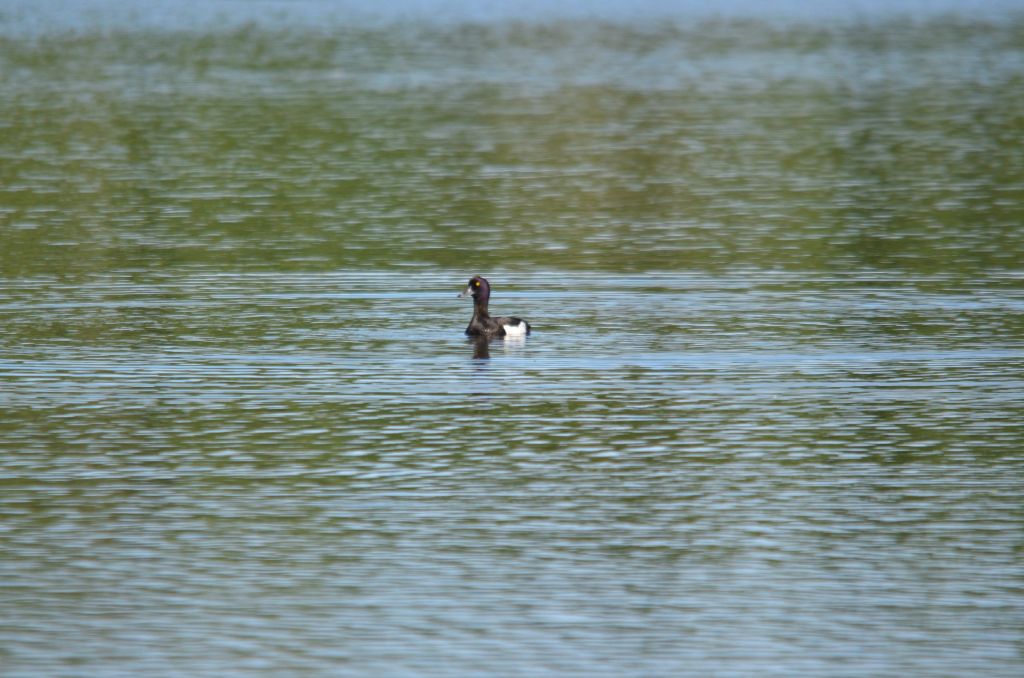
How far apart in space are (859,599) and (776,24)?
9400 centimetres

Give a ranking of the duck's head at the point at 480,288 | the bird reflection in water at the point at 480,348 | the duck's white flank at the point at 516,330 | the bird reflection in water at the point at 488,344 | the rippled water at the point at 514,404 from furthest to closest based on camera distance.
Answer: the duck's head at the point at 480,288 → the duck's white flank at the point at 516,330 → the bird reflection in water at the point at 488,344 → the bird reflection in water at the point at 480,348 → the rippled water at the point at 514,404

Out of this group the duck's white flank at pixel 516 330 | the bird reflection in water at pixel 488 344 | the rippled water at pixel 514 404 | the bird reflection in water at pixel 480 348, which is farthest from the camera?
the duck's white flank at pixel 516 330

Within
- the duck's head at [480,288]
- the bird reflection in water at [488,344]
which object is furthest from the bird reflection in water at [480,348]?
the duck's head at [480,288]

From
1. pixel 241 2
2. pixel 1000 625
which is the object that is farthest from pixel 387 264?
pixel 241 2

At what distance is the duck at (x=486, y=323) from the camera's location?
2894 centimetres

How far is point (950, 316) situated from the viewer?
30266 millimetres

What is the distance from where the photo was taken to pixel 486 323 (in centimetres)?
2916

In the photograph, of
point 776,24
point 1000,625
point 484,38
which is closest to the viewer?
point 1000,625

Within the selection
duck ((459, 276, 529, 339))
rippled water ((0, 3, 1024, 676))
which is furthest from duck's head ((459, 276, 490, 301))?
rippled water ((0, 3, 1024, 676))

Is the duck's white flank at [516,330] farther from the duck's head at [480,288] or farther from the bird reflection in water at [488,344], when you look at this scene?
the duck's head at [480,288]

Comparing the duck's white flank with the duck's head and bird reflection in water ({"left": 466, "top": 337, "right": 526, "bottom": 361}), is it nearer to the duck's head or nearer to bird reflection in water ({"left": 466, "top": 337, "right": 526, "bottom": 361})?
bird reflection in water ({"left": 466, "top": 337, "right": 526, "bottom": 361})

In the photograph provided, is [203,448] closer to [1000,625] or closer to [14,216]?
[1000,625]

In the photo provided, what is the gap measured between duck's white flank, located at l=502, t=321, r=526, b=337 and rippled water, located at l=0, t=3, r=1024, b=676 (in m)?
0.28

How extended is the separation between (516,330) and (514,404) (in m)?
4.14
